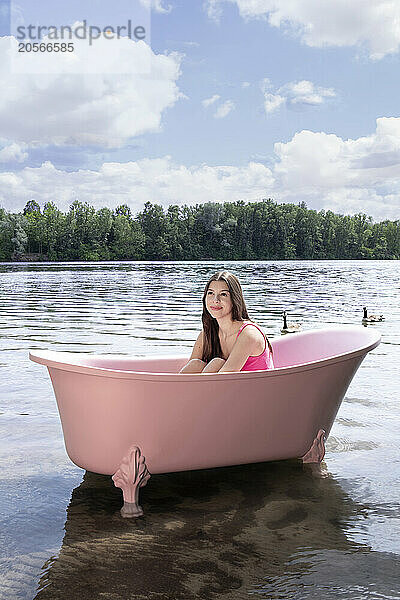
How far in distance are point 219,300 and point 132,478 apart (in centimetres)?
121

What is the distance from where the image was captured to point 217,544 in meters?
3.18

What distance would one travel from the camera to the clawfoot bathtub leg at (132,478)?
3.58m

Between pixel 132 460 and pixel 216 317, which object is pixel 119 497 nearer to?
pixel 132 460

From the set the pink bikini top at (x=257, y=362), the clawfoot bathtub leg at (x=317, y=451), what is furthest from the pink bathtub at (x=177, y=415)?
the pink bikini top at (x=257, y=362)

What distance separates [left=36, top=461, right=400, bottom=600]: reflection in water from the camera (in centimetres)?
279

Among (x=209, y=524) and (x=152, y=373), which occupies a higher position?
(x=152, y=373)

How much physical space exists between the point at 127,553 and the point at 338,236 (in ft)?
312

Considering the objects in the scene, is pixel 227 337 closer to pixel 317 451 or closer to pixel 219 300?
pixel 219 300

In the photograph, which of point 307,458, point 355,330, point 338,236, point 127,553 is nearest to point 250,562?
point 127,553

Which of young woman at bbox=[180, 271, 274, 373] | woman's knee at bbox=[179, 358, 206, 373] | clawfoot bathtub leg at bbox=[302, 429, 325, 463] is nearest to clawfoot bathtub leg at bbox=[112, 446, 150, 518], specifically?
young woman at bbox=[180, 271, 274, 373]

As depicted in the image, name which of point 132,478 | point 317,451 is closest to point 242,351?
point 317,451

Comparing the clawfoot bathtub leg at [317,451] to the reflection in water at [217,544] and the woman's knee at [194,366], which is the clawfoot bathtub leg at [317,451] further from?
the woman's knee at [194,366]

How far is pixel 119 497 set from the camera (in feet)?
12.5

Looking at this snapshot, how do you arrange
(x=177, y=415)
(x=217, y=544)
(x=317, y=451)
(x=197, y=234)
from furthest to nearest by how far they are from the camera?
1. (x=197, y=234)
2. (x=317, y=451)
3. (x=177, y=415)
4. (x=217, y=544)
